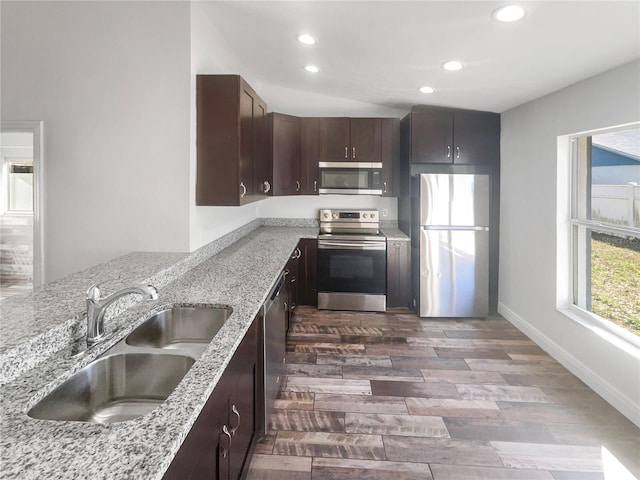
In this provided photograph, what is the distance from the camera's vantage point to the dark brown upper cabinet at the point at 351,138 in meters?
4.59

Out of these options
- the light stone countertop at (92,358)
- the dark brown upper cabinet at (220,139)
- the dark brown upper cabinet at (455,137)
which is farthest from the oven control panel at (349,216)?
the light stone countertop at (92,358)

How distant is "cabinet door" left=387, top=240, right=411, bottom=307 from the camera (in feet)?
14.4

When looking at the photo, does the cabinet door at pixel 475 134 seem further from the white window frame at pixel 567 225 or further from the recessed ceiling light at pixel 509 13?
the recessed ceiling light at pixel 509 13

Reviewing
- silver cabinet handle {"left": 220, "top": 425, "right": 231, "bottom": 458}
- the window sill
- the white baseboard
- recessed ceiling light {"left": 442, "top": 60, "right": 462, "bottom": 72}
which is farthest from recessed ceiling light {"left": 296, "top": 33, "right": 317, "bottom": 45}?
the white baseboard

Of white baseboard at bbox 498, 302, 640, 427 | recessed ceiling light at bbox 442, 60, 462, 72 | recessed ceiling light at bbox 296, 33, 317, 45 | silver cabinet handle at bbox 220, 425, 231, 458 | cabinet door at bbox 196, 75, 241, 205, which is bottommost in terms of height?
white baseboard at bbox 498, 302, 640, 427

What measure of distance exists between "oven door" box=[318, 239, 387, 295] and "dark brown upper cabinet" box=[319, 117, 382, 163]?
1.03 meters

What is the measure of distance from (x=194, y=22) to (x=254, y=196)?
4.33 feet

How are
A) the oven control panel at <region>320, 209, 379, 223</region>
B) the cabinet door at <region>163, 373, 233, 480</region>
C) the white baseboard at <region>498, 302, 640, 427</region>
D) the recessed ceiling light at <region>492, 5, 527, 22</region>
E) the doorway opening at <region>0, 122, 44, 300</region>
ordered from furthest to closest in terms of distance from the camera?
1. the oven control panel at <region>320, 209, 379, 223</region>
2. the doorway opening at <region>0, 122, 44, 300</region>
3. the white baseboard at <region>498, 302, 640, 427</region>
4. the recessed ceiling light at <region>492, 5, 527, 22</region>
5. the cabinet door at <region>163, 373, 233, 480</region>

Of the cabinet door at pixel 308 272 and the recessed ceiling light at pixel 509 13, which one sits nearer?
the recessed ceiling light at pixel 509 13

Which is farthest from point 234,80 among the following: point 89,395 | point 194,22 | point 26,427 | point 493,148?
point 493,148

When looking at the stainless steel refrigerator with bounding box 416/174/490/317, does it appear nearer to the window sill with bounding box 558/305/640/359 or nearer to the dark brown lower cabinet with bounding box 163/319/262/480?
the window sill with bounding box 558/305/640/359

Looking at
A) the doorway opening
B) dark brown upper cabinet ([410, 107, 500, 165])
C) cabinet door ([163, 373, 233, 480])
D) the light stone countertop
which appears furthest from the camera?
the doorway opening

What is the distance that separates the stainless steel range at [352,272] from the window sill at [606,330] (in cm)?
177

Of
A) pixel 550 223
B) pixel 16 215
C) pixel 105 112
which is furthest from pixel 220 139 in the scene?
pixel 16 215
